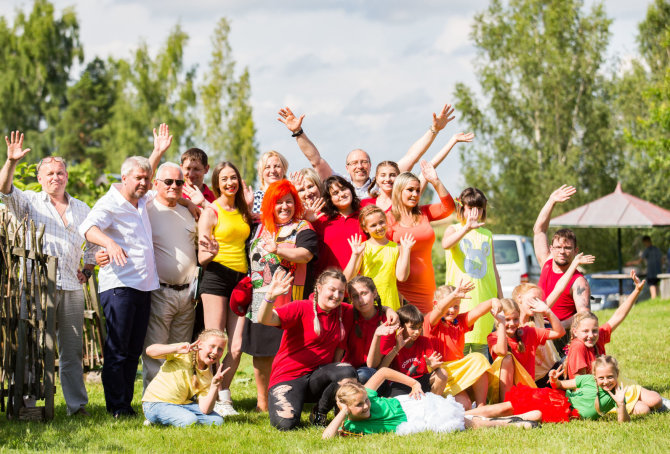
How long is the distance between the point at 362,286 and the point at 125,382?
6.95 feet

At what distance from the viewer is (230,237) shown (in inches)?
264

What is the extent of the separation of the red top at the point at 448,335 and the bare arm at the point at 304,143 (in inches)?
67.4

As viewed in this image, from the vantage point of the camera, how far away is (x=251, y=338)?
684 centimetres

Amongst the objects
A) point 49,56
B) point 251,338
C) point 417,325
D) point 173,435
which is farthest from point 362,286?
point 49,56

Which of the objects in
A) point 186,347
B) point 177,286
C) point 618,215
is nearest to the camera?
point 186,347

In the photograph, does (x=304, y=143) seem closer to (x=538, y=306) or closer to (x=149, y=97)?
(x=538, y=306)

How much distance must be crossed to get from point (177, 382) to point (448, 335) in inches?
88.0

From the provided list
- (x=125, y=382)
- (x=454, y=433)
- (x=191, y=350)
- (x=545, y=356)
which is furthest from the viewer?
(x=545, y=356)

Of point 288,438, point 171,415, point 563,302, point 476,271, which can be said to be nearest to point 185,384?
point 171,415

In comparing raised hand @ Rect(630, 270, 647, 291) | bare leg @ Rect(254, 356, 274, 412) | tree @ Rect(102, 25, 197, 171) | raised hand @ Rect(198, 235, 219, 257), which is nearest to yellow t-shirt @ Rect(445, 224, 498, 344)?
raised hand @ Rect(630, 270, 647, 291)

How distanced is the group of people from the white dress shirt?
0.04 feet

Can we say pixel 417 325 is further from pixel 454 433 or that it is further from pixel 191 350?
pixel 191 350

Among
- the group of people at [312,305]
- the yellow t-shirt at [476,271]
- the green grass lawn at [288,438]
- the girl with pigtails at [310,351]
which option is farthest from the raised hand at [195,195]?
the yellow t-shirt at [476,271]

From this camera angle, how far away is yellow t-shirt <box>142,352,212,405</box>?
6.15 m
